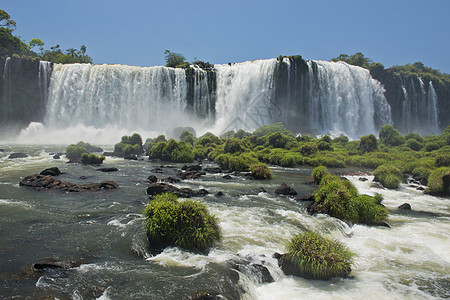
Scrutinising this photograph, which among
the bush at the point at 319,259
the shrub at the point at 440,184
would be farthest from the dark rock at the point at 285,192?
the shrub at the point at 440,184

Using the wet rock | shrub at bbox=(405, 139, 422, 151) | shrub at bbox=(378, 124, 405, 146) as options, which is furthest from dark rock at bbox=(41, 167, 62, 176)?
shrub at bbox=(378, 124, 405, 146)

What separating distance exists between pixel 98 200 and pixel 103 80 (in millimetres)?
46309

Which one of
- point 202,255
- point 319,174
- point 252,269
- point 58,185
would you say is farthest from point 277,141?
point 252,269

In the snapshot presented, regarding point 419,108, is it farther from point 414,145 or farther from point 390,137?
point 414,145

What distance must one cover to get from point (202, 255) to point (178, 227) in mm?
1027

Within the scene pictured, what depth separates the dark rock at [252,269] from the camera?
6.68m

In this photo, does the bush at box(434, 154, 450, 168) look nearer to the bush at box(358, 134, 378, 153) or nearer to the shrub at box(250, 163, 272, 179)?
the bush at box(358, 134, 378, 153)

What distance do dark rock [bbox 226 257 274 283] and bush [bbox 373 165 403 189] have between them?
15.3m

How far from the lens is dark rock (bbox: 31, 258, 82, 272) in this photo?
636 centimetres

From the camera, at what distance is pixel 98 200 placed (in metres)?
12.9

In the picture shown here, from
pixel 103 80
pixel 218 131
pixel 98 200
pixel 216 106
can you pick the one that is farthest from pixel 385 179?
pixel 103 80

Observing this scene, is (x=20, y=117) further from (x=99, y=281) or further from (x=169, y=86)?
(x=99, y=281)

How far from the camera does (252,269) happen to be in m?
6.88

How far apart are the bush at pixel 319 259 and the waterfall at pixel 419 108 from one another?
7309cm
